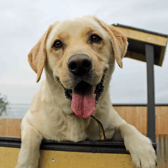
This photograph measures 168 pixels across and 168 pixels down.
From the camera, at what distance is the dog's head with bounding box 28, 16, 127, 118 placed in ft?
5.44

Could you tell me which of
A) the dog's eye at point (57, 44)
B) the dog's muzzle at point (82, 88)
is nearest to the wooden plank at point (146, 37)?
the dog's eye at point (57, 44)

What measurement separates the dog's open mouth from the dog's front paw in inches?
18.0

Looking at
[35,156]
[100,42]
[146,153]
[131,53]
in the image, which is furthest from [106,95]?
[131,53]

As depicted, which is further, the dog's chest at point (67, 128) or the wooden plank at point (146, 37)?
the wooden plank at point (146, 37)

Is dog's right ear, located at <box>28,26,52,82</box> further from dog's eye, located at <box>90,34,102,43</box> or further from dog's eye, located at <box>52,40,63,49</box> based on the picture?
dog's eye, located at <box>90,34,102,43</box>

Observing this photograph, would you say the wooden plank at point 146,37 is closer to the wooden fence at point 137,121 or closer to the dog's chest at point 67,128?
the wooden fence at point 137,121

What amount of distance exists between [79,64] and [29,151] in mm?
913

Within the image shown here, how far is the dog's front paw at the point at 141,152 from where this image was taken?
63.0 inches

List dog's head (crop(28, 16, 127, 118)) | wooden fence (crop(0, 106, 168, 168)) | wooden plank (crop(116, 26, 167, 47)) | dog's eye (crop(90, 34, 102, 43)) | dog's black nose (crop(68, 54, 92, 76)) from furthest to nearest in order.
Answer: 1. wooden fence (crop(0, 106, 168, 168))
2. wooden plank (crop(116, 26, 167, 47))
3. dog's eye (crop(90, 34, 102, 43))
4. dog's head (crop(28, 16, 127, 118))
5. dog's black nose (crop(68, 54, 92, 76))

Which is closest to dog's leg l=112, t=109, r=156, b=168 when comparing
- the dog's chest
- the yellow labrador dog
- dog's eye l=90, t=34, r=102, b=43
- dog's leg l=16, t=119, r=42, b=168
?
the yellow labrador dog

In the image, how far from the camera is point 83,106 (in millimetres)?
1741

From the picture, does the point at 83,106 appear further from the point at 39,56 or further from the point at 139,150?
the point at 39,56

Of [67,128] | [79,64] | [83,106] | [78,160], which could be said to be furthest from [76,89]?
[78,160]

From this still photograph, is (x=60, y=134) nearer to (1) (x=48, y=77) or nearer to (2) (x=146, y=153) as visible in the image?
(1) (x=48, y=77)
